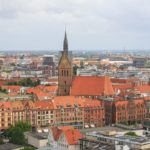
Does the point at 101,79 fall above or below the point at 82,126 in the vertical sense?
above

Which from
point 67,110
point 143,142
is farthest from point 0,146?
point 67,110

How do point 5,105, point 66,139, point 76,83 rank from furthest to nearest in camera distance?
point 76,83
point 5,105
point 66,139

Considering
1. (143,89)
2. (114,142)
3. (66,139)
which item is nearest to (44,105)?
(66,139)

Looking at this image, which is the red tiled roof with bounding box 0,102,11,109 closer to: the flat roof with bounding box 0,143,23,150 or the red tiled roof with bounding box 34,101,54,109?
the red tiled roof with bounding box 34,101,54,109

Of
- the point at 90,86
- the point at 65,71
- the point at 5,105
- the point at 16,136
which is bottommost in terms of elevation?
the point at 16,136

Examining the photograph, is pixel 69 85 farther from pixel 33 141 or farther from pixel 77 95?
pixel 33 141

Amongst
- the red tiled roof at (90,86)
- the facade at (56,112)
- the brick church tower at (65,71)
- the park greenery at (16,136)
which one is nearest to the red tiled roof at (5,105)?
the facade at (56,112)

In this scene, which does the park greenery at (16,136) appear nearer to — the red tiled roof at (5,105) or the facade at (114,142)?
the red tiled roof at (5,105)

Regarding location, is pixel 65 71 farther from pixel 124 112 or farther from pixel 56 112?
pixel 124 112
